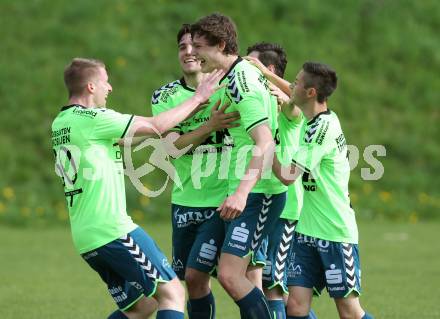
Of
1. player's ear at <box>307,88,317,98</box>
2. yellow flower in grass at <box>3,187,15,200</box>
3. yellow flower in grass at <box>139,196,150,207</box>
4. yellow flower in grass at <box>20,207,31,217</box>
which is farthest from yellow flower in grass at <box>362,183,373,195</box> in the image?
player's ear at <box>307,88,317,98</box>

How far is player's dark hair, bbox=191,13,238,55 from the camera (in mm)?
7199

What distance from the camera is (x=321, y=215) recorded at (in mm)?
7617

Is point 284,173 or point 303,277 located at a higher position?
point 284,173

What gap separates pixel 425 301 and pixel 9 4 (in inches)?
580

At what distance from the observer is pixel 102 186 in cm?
680

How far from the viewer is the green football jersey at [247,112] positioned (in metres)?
6.97

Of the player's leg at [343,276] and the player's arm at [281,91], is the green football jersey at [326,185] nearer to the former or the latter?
the player's leg at [343,276]

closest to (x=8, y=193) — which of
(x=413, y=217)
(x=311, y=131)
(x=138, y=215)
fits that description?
(x=138, y=215)

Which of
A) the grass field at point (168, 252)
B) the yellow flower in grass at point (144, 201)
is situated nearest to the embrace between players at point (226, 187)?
the grass field at point (168, 252)

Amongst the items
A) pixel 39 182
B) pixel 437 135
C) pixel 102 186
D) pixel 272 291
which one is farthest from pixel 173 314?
pixel 437 135

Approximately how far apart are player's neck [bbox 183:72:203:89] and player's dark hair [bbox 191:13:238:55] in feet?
3.42

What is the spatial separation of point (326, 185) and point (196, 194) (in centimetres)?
115

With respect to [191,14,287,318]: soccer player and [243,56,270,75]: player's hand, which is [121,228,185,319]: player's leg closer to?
[191,14,287,318]: soccer player

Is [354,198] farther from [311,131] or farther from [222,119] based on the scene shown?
[222,119]
